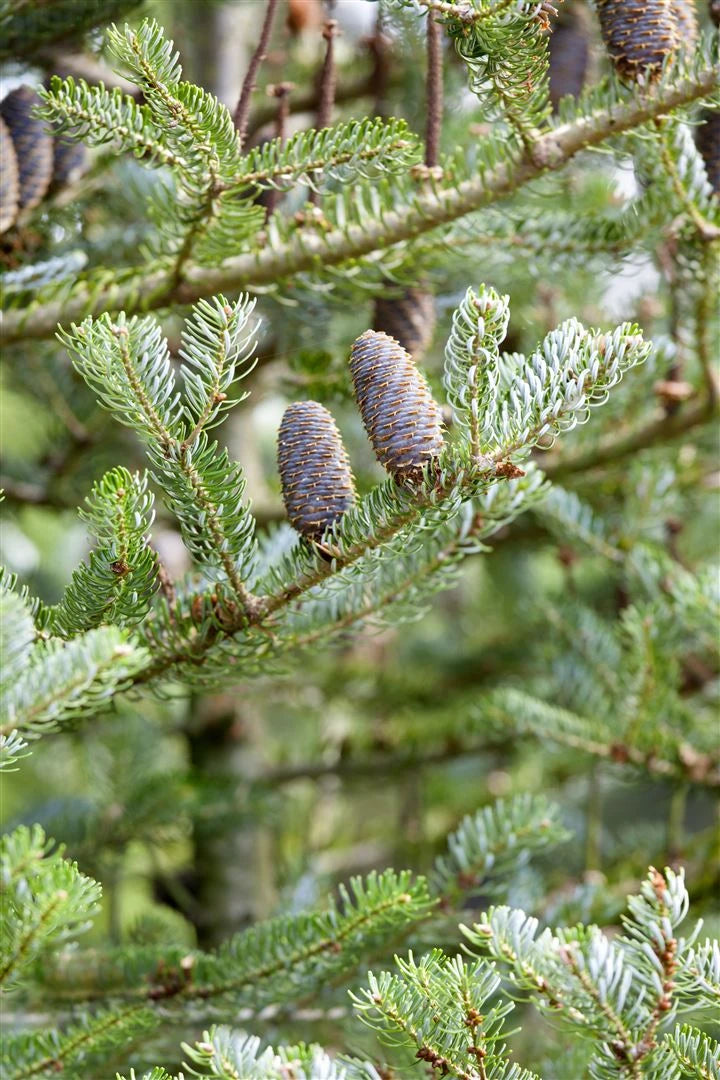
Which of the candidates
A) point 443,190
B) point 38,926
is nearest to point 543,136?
point 443,190

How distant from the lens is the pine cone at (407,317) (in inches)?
29.2

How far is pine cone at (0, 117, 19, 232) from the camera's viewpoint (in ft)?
2.04

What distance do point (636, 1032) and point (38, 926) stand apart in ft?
0.90

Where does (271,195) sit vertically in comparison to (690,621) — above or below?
above

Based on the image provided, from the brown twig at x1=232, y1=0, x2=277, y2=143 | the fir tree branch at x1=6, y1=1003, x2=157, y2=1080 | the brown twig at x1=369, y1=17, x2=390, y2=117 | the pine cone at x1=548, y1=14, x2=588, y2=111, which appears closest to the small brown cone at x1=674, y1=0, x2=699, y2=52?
the pine cone at x1=548, y1=14, x2=588, y2=111

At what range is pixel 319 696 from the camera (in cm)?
144

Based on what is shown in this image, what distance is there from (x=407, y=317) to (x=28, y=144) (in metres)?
0.29

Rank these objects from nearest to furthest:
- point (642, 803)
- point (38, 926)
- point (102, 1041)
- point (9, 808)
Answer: point (38, 926) → point (102, 1041) → point (9, 808) → point (642, 803)

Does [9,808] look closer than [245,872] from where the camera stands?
No

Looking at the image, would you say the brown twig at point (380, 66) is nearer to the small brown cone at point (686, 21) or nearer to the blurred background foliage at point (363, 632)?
the blurred background foliage at point (363, 632)

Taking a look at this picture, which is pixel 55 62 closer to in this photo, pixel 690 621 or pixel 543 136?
pixel 543 136

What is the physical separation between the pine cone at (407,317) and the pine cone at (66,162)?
0.25 metres

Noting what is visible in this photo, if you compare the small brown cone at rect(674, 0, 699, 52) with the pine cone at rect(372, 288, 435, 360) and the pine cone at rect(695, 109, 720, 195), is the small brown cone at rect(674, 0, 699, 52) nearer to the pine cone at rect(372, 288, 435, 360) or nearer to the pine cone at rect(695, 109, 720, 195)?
the pine cone at rect(695, 109, 720, 195)

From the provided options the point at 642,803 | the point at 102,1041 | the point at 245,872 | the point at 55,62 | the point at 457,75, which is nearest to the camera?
the point at 102,1041
